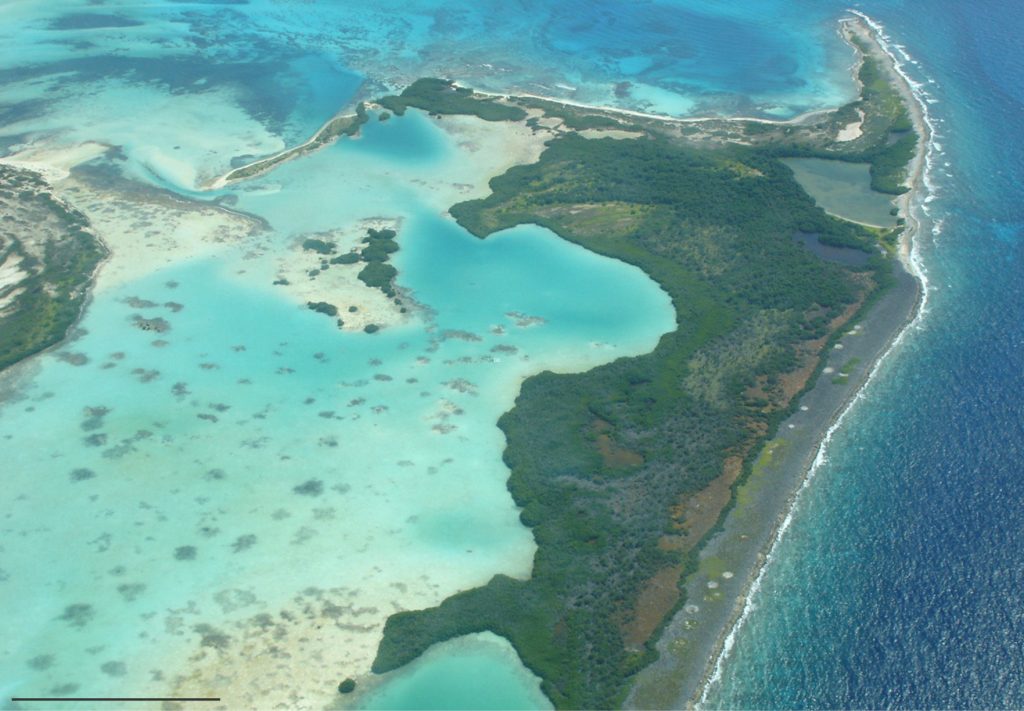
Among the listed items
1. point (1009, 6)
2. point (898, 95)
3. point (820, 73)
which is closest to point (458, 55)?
point (820, 73)

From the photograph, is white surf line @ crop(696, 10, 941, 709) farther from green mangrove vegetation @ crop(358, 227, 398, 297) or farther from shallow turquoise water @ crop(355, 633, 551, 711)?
green mangrove vegetation @ crop(358, 227, 398, 297)

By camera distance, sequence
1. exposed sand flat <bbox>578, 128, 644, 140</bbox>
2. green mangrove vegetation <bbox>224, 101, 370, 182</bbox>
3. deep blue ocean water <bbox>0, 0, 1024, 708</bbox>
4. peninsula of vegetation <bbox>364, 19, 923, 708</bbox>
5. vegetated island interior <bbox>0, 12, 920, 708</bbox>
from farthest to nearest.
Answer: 1. exposed sand flat <bbox>578, 128, 644, 140</bbox>
2. green mangrove vegetation <bbox>224, 101, 370, 182</bbox>
3. vegetated island interior <bbox>0, 12, 920, 708</bbox>
4. peninsula of vegetation <bbox>364, 19, 923, 708</bbox>
5. deep blue ocean water <bbox>0, 0, 1024, 708</bbox>

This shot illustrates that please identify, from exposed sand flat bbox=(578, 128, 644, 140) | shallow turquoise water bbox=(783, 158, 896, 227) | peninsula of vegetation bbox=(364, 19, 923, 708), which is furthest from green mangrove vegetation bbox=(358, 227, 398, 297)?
shallow turquoise water bbox=(783, 158, 896, 227)

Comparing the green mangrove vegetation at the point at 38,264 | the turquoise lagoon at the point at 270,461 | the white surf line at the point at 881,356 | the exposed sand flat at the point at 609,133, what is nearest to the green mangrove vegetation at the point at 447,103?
the exposed sand flat at the point at 609,133

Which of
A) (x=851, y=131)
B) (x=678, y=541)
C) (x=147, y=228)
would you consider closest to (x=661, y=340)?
(x=678, y=541)

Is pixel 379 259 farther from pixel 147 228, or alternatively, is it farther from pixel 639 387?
pixel 639 387
